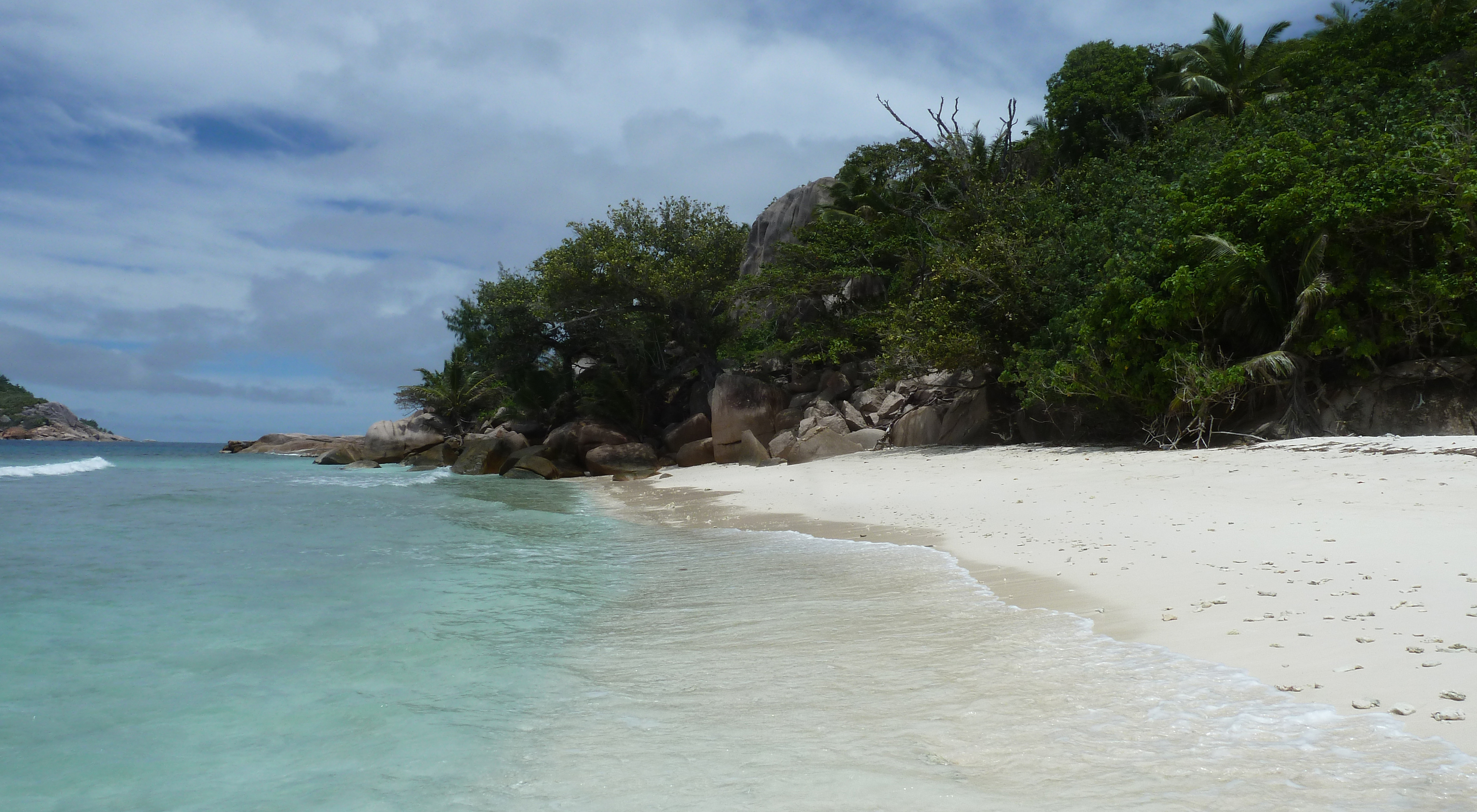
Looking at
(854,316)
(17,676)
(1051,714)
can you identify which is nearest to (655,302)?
(854,316)

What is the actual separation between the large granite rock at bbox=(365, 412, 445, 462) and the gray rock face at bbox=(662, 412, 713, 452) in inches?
566

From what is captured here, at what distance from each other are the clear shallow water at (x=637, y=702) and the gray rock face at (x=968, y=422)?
11.0 metres

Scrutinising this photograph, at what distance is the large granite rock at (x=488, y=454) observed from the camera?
87.0 feet

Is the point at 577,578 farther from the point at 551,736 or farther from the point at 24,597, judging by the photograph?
the point at 24,597

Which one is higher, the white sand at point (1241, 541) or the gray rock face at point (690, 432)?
the gray rock face at point (690, 432)

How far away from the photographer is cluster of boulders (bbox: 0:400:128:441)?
8306 centimetres

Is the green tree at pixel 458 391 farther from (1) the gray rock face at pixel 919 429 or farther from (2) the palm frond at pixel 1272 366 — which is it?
(2) the palm frond at pixel 1272 366

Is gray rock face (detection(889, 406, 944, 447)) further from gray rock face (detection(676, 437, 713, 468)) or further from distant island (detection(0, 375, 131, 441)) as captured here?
distant island (detection(0, 375, 131, 441))

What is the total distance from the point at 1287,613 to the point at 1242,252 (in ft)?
31.9

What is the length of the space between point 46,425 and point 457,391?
8190cm

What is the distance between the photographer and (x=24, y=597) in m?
6.58

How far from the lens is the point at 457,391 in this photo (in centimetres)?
3616

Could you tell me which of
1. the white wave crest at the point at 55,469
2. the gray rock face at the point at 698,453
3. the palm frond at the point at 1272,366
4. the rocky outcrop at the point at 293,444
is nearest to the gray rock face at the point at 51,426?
the rocky outcrop at the point at 293,444

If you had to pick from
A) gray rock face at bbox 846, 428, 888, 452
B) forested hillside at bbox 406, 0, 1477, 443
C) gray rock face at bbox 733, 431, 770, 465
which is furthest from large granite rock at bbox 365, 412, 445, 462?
gray rock face at bbox 846, 428, 888, 452
